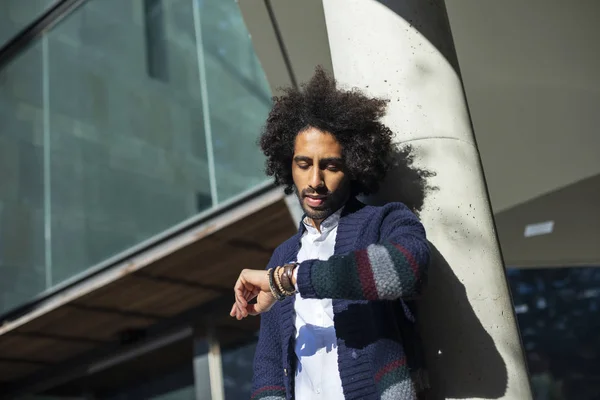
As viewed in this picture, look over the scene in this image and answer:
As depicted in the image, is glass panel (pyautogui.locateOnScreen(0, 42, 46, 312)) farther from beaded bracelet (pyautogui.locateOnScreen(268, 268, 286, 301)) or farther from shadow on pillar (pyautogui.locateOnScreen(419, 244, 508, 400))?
shadow on pillar (pyautogui.locateOnScreen(419, 244, 508, 400))

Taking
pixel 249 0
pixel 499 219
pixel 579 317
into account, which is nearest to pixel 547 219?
pixel 499 219

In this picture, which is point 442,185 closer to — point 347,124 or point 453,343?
point 347,124

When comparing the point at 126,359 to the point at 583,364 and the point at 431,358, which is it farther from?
the point at 431,358

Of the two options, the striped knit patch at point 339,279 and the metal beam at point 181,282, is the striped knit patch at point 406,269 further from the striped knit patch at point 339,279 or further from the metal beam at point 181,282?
the metal beam at point 181,282

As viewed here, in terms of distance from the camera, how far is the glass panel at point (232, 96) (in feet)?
19.2

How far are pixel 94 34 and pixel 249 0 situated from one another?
10.3 ft

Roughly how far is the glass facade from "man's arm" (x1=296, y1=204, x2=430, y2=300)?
151 inches

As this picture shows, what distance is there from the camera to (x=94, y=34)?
7465mm

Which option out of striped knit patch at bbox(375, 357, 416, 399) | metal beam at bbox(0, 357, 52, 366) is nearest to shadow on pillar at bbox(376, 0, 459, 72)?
striped knit patch at bbox(375, 357, 416, 399)

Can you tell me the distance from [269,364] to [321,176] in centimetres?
59

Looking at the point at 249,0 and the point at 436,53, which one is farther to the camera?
the point at 249,0

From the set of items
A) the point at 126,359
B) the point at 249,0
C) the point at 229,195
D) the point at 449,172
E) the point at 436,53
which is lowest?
the point at 449,172

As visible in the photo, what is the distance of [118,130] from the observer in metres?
6.97

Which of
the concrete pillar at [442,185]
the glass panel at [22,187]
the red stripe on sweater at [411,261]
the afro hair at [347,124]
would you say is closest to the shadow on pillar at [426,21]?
the concrete pillar at [442,185]
